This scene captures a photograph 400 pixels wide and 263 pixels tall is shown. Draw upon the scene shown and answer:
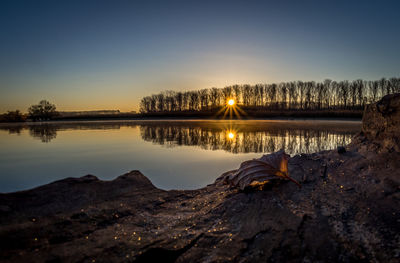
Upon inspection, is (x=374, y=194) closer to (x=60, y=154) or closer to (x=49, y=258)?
(x=49, y=258)

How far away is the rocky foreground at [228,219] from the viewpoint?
1782mm

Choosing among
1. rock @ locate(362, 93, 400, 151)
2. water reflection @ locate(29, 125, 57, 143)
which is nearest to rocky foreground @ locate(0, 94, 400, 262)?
rock @ locate(362, 93, 400, 151)

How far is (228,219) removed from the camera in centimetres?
240

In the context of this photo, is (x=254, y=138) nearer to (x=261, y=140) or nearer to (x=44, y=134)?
(x=261, y=140)

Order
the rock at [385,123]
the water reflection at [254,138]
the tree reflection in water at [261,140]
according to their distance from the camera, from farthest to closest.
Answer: the water reflection at [254,138] < the tree reflection in water at [261,140] < the rock at [385,123]

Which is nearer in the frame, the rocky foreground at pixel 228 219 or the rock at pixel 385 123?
the rocky foreground at pixel 228 219

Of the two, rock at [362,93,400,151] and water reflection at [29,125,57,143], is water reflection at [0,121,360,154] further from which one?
rock at [362,93,400,151]

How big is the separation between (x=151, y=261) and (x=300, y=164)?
323 centimetres

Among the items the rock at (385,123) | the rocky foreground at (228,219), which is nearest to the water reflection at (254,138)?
the rock at (385,123)

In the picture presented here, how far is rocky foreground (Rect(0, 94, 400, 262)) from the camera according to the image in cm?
178

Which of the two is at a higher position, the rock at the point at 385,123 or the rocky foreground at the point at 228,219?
the rock at the point at 385,123

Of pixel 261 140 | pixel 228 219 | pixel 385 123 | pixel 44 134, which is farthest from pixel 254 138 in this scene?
pixel 44 134

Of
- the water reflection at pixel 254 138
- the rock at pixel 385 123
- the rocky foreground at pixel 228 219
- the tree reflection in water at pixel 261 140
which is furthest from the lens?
the water reflection at pixel 254 138

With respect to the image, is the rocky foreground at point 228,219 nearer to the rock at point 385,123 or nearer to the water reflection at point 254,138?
the rock at point 385,123
